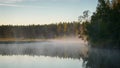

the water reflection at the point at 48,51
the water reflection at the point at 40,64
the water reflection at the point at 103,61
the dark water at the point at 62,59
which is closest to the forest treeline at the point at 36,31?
the water reflection at the point at 48,51

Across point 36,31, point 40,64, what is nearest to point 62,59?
point 40,64

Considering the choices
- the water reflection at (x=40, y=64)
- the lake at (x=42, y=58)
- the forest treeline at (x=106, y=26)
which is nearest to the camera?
the water reflection at (x=40, y=64)

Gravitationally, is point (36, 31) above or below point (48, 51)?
below

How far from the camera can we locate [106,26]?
182ft

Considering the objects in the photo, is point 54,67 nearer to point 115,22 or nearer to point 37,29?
point 115,22

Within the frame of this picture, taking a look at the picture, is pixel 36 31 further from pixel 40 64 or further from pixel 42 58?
pixel 40 64

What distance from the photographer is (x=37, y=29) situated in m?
169

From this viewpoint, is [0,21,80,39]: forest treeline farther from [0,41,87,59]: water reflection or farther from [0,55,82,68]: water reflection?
[0,55,82,68]: water reflection

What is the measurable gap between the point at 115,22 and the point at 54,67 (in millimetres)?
27357

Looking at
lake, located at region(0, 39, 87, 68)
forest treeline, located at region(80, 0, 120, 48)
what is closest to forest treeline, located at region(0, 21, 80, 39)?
forest treeline, located at region(80, 0, 120, 48)

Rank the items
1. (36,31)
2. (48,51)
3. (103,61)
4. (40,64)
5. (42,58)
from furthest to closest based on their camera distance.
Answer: (36,31) → (48,51) → (42,58) → (103,61) → (40,64)

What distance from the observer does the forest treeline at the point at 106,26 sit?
54219mm

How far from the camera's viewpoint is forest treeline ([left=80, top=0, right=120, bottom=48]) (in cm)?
5422

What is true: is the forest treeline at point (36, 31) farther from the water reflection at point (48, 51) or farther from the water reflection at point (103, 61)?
the water reflection at point (103, 61)
